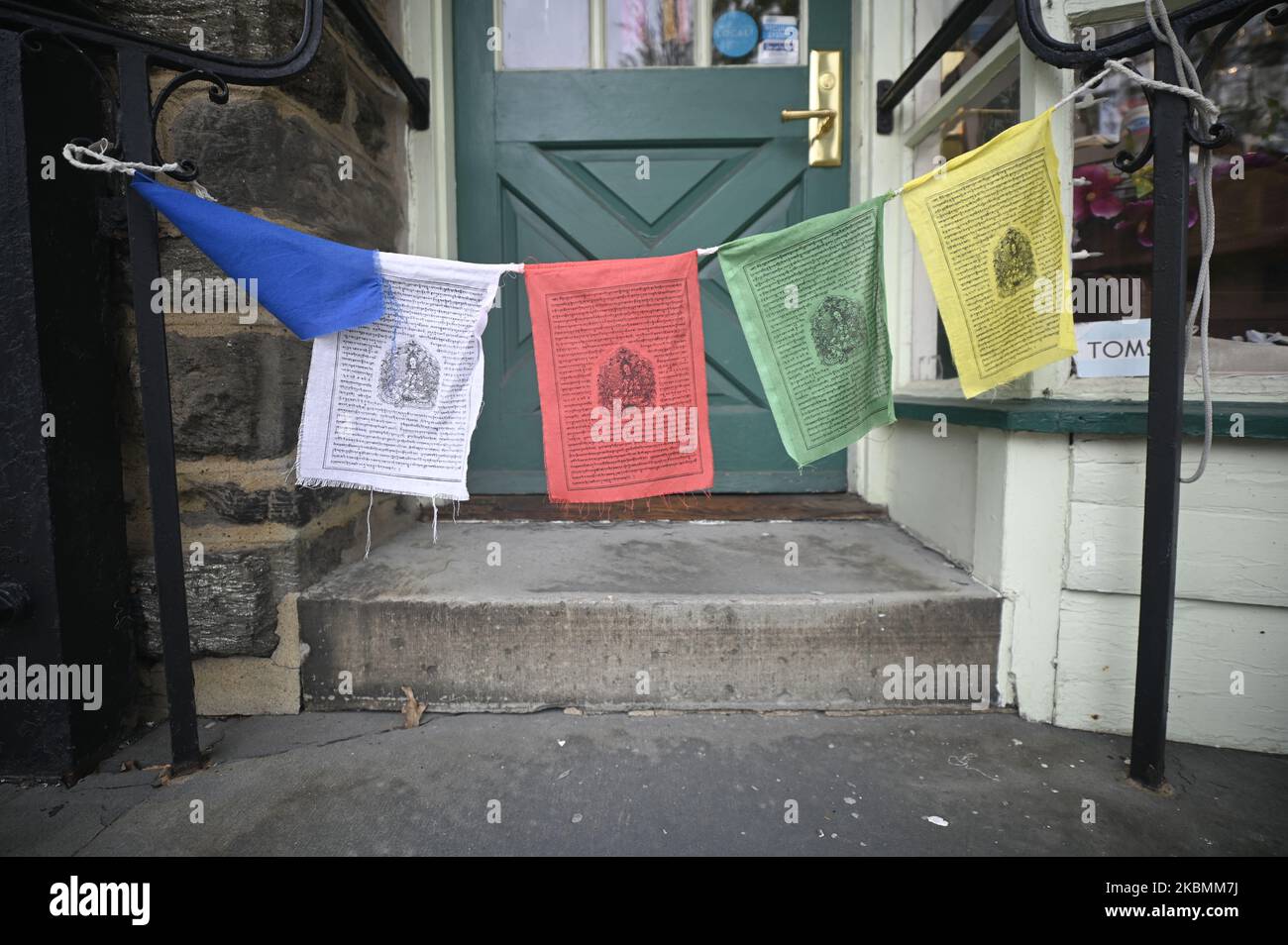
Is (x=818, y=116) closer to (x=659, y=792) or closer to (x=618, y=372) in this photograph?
(x=618, y=372)

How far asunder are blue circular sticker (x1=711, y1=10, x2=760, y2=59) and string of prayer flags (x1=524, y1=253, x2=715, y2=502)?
5.55 feet

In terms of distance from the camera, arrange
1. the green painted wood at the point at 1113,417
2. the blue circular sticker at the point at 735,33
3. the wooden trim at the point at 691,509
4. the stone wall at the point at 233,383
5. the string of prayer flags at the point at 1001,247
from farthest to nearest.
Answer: the blue circular sticker at the point at 735,33 → the wooden trim at the point at 691,509 → the stone wall at the point at 233,383 → the green painted wood at the point at 1113,417 → the string of prayer flags at the point at 1001,247

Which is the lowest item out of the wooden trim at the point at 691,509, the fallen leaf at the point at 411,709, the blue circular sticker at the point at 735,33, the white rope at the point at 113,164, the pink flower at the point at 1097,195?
the fallen leaf at the point at 411,709

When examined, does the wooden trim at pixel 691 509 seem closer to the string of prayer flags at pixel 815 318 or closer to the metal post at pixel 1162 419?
the string of prayer flags at pixel 815 318

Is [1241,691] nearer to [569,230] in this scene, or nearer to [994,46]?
[994,46]

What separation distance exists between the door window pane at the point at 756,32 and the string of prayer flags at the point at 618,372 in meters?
1.69

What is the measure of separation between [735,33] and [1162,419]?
7.35 ft

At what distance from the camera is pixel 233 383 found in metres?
1.71

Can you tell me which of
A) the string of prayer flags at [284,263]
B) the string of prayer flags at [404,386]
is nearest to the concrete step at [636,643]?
the string of prayer flags at [404,386]

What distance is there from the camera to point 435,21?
8.18 feet

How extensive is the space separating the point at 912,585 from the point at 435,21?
2.76 m

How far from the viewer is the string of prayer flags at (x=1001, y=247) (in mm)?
1402

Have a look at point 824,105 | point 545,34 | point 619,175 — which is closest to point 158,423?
point 619,175

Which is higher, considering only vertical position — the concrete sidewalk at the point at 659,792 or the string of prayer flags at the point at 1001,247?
the string of prayer flags at the point at 1001,247
